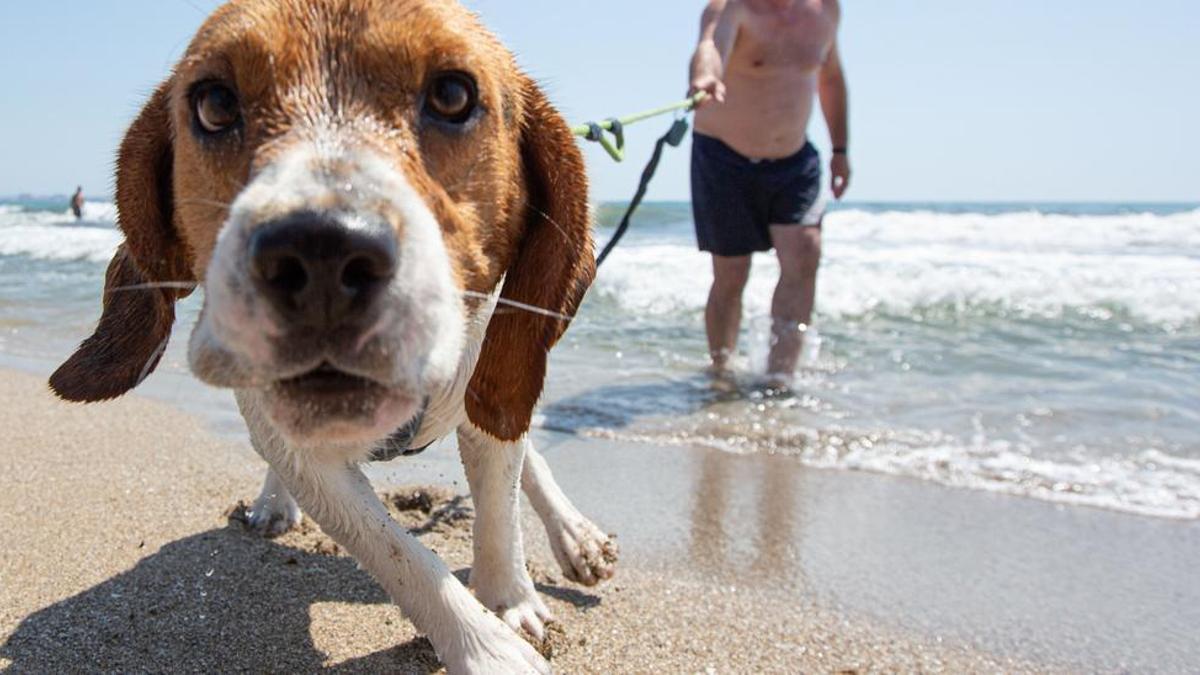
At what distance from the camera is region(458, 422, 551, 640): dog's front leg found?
2801mm

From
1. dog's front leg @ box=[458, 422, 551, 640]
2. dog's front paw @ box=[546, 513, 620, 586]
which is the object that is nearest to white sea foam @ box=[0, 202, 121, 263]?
dog's front paw @ box=[546, 513, 620, 586]

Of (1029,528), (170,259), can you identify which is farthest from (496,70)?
(1029,528)

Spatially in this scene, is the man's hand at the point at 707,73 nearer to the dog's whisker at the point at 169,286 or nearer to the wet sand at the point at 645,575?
the wet sand at the point at 645,575

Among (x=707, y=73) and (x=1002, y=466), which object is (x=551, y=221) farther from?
(x=1002, y=466)

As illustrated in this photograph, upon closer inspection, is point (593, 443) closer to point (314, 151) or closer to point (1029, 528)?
point (1029, 528)

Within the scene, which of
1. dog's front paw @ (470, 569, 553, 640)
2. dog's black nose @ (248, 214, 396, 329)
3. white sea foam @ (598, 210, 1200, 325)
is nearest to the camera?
dog's black nose @ (248, 214, 396, 329)

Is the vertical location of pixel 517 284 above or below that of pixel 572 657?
above

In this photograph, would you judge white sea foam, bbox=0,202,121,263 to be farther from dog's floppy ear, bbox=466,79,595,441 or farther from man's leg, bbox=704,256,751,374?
dog's floppy ear, bbox=466,79,595,441

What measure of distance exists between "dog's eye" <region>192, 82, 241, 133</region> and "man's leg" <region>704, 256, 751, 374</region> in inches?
200

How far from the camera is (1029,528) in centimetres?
401

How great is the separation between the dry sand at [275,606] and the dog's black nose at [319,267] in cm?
130

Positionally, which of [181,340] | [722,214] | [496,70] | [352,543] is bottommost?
[181,340]

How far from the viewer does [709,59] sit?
5.45 meters

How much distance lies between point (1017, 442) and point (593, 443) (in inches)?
88.1
